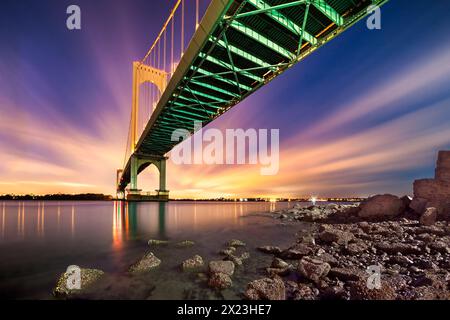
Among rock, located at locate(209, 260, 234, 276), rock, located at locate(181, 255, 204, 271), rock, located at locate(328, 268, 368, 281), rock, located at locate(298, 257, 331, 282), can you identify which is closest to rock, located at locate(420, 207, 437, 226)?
rock, located at locate(328, 268, 368, 281)

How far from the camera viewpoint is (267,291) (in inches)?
121

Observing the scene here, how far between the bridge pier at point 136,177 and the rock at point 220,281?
38.2 m

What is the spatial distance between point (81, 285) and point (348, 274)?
16.1 ft

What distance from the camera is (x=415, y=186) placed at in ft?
31.9

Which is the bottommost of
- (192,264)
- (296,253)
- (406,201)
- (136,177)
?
(192,264)

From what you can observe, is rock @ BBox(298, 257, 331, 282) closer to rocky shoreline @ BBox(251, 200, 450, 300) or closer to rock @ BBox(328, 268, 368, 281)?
rocky shoreline @ BBox(251, 200, 450, 300)

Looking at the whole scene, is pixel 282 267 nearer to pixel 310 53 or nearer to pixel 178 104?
pixel 310 53

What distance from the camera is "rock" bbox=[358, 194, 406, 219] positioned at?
981cm

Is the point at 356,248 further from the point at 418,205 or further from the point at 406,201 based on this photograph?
the point at 406,201

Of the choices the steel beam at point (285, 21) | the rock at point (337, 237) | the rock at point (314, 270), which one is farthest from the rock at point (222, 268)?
the steel beam at point (285, 21)

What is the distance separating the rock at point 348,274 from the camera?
326 centimetres

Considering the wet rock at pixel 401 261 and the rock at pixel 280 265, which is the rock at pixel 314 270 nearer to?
the rock at pixel 280 265

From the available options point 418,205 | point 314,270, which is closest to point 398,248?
point 314,270
